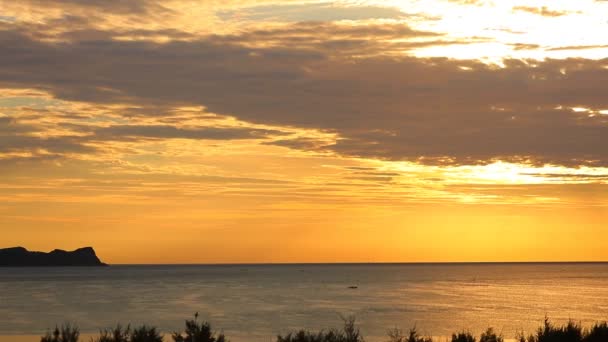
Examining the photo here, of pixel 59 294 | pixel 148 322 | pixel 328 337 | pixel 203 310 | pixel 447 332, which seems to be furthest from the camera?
pixel 59 294

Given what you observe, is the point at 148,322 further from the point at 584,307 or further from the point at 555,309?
the point at 584,307

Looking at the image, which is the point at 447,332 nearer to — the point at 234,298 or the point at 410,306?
the point at 410,306

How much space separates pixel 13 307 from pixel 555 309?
62.9m

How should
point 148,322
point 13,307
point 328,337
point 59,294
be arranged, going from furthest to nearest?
point 59,294, point 13,307, point 148,322, point 328,337

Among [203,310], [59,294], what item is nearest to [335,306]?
[203,310]

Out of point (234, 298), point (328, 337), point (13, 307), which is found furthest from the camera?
point (234, 298)

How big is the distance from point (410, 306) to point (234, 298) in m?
27.3

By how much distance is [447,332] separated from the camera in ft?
231

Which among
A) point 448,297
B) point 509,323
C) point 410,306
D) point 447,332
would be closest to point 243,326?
point 447,332

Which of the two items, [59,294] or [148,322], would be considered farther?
[59,294]

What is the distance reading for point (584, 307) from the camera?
334 ft

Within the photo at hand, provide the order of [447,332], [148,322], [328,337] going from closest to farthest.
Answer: [328,337] < [447,332] < [148,322]

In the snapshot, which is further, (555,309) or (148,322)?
(555,309)

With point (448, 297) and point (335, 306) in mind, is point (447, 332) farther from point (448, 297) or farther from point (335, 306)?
point (448, 297)
